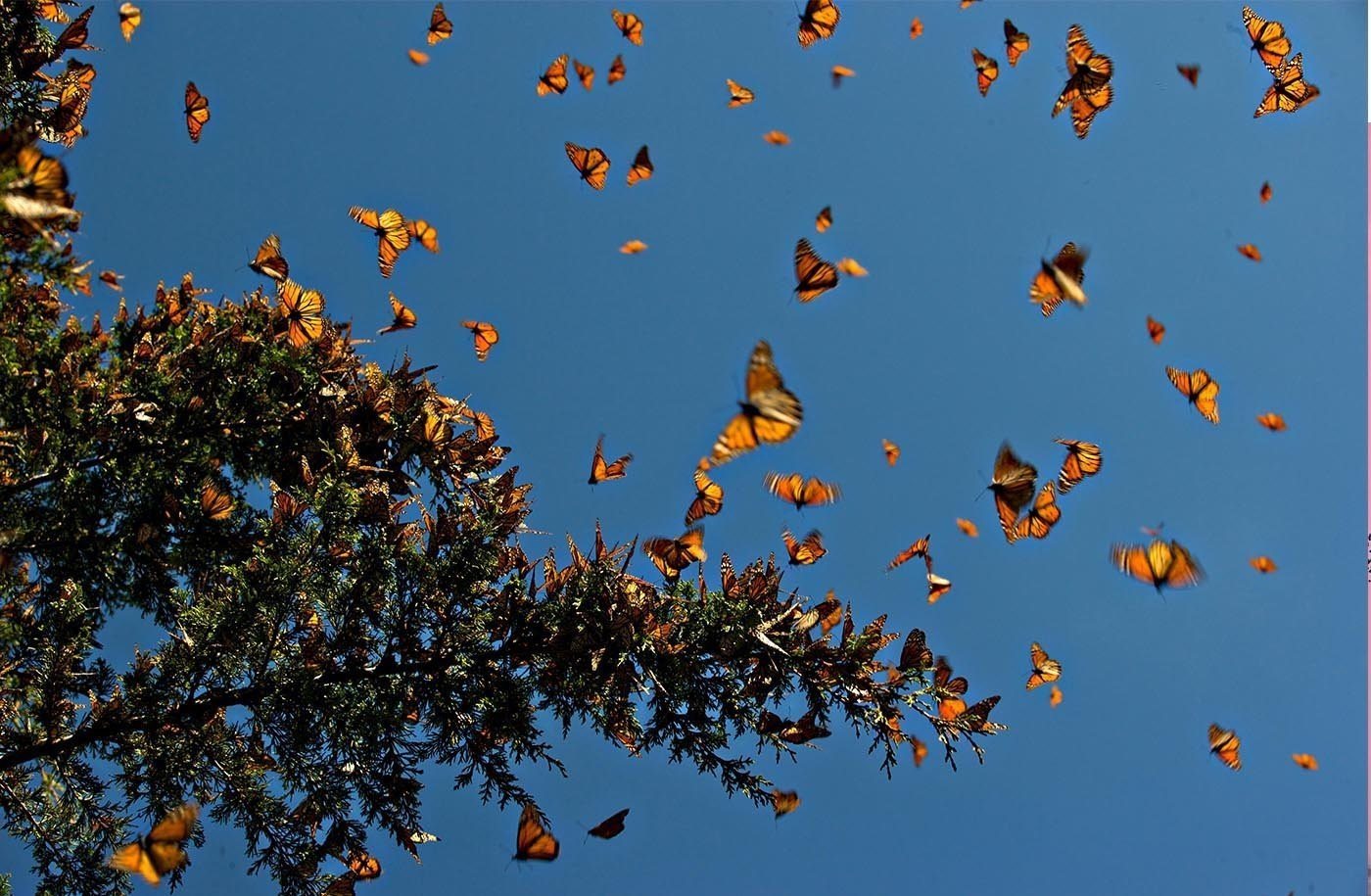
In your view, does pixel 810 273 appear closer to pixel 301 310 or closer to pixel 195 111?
pixel 301 310

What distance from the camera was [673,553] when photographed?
18.1 ft

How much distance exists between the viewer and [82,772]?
5363mm

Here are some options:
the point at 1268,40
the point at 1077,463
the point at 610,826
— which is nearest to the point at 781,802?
the point at 610,826

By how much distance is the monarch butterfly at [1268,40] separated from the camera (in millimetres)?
7254

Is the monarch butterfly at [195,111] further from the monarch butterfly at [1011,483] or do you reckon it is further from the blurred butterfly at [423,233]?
the monarch butterfly at [1011,483]

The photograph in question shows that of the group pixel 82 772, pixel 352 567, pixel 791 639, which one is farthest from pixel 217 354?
pixel 791 639

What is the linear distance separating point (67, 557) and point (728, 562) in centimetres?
477

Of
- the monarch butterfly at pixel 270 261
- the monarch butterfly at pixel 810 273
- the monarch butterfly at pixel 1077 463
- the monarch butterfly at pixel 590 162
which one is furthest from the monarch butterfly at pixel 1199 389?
the monarch butterfly at pixel 270 261

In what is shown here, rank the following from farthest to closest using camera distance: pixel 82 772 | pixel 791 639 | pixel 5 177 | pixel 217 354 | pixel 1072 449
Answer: pixel 1072 449 < pixel 217 354 < pixel 82 772 < pixel 791 639 < pixel 5 177

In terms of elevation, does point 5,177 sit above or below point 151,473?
below

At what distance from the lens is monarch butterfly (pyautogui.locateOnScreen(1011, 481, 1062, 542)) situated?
705 centimetres

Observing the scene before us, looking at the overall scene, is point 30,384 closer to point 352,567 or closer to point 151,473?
point 151,473

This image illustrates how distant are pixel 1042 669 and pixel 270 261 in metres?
8.25

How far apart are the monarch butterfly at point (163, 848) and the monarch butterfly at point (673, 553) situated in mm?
3507
